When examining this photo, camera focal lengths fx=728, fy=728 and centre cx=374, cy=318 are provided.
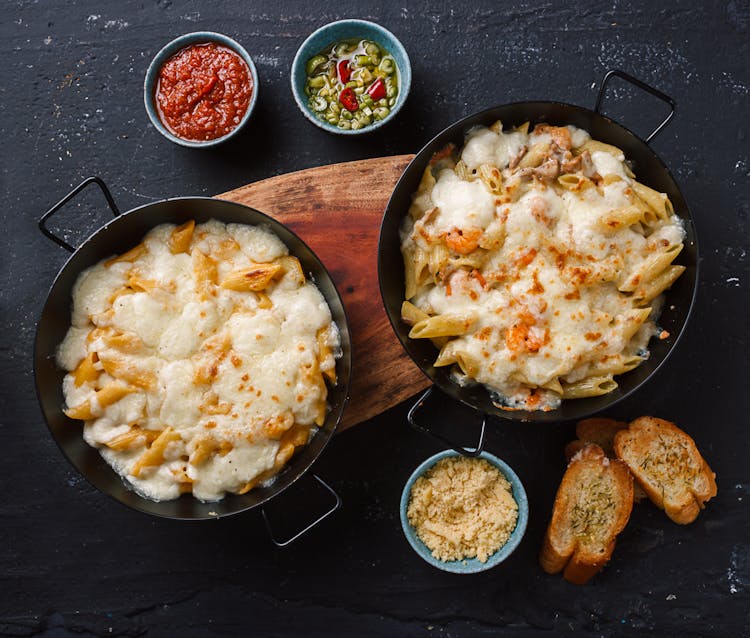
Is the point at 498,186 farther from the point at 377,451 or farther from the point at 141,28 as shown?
the point at 141,28

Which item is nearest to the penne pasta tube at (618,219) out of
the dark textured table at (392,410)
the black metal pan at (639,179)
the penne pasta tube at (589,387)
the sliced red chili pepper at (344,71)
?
the black metal pan at (639,179)

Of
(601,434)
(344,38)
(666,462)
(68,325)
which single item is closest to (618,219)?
(601,434)

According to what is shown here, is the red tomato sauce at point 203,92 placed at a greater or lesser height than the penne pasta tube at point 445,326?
greater

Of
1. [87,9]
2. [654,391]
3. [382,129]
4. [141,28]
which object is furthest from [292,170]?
[654,391]

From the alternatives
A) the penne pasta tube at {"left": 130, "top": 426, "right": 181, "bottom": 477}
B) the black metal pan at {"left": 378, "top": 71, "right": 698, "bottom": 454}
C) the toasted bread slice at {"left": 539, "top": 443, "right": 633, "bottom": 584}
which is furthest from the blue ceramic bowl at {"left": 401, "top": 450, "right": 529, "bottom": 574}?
the penne pasta tube at {"left": 130, "top": 426, "right": 181, "bottom": 477}

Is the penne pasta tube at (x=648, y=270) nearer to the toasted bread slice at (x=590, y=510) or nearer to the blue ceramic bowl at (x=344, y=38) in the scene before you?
the toasted bread slice at (x=590, y=510)

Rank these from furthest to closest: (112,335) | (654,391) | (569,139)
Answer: (654,391) → (569,139) → (112,335)
